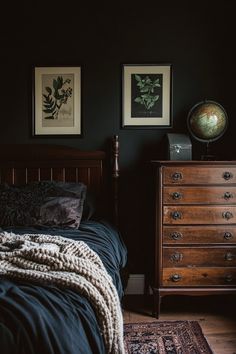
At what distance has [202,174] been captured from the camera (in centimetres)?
285

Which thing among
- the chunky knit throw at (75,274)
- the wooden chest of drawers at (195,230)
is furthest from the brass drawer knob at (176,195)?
the chunky knit throw at (75,274)

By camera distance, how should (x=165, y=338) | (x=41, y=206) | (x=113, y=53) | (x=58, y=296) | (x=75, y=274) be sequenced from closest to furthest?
(x=58, y=296) → (x=75, y=274) → (x=165, y=338) → (x=41, y=206) → (x=113, y=53)

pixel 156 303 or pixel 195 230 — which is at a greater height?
pixel 195 230

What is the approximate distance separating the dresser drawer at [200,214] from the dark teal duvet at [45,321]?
1.50 metres

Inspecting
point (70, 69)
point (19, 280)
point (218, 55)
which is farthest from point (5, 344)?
point (218, 55)

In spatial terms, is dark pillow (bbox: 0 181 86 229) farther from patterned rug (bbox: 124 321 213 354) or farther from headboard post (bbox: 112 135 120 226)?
patterned rug (bbox: 124 321 213 354)

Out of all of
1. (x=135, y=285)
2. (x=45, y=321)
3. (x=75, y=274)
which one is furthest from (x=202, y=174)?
(x=45, y=321)

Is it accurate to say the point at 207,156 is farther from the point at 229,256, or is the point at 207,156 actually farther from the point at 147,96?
the point at 229,256

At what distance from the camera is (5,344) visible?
1.17 meters

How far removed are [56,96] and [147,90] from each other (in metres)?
0.76

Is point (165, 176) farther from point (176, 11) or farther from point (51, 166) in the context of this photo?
point (176, 11)

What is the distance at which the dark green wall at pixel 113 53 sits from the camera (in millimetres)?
3344

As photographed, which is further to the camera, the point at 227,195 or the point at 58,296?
the point at 227,195

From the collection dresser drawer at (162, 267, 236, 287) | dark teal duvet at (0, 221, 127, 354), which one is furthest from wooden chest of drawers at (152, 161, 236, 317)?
dark teal duvet at (0, 221, 127, 354)
